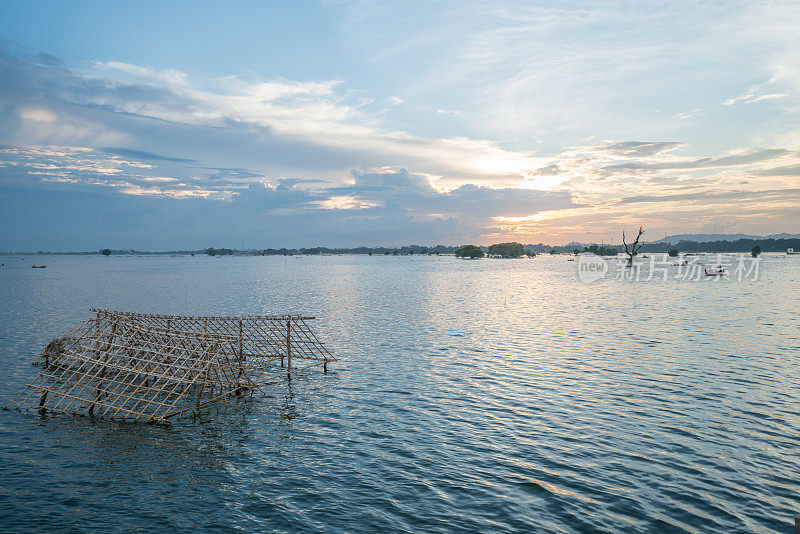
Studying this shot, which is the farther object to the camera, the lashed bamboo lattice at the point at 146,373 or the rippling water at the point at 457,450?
the lashed bamboo lattice at the point at 146,373

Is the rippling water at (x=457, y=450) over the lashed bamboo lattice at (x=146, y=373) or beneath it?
beneath

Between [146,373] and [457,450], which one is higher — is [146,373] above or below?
above

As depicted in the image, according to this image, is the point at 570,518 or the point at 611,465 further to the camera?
the point at 611,465

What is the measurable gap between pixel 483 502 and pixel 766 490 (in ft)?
37.7

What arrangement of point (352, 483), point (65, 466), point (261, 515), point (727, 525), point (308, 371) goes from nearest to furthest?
point (727, 525), point (261, 515), point (352, 483), point (65, 466), point (308, 371)

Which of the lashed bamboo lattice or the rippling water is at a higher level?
the lashed bamboo lattice

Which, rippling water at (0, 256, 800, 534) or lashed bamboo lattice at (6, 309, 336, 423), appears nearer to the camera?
rippling water at (0, 256, 800, 534)

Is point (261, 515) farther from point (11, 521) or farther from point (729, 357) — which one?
point (729, 357)

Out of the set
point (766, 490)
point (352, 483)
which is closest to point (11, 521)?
point (352, 483)

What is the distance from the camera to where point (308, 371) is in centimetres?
3891

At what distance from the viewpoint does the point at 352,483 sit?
19141 millimetres

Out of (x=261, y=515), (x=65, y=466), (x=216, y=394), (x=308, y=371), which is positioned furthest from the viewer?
(x=308, y=371)

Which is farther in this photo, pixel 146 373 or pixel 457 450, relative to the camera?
pixel 146 373

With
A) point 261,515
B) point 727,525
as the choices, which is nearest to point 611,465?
point 727,525
